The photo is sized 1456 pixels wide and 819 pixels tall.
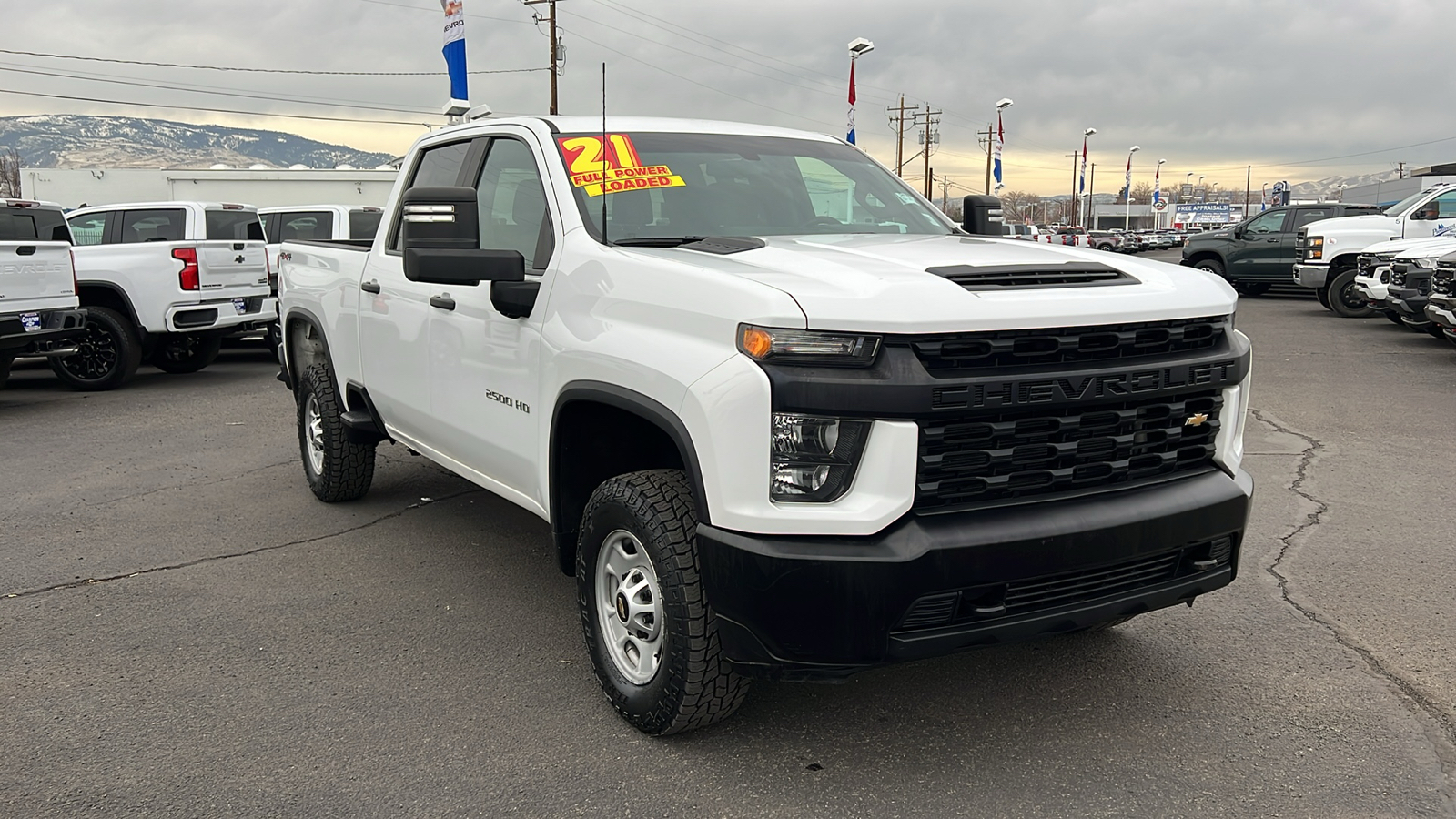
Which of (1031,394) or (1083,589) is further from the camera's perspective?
(1083,589)

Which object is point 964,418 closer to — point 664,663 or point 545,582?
point 664,663

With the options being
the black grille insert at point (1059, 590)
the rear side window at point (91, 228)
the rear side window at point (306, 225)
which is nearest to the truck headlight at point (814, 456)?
the black grille insert at point (1059, 590)

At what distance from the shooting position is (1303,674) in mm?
3896

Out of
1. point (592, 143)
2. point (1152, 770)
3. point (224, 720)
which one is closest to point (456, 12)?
point (592, 143)

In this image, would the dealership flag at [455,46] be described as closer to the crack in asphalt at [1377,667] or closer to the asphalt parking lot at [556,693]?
the asphalt parking lot at [556,693]

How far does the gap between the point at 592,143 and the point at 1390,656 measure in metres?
3.52

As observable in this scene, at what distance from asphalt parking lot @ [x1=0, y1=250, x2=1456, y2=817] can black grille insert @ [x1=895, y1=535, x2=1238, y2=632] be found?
0.55 m

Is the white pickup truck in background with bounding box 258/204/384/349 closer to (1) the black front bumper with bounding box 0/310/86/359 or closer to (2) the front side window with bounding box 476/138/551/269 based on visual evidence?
(1) the black front bumper with bounding box 0/310/86/359

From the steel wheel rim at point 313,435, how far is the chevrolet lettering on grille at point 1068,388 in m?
4.57

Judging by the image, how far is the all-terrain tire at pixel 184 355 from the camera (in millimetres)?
12836

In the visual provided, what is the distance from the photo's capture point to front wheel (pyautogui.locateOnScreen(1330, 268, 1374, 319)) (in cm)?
1848

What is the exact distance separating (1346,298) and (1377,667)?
17045 millimetres

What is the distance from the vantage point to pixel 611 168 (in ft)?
13.5

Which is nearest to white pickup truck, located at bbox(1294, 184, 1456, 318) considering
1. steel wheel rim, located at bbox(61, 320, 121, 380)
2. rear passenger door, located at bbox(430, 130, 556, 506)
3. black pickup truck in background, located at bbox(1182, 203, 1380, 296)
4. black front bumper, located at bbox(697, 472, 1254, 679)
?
black pickup truck in background, located at bbox(1182, 203, 1380, 296)
